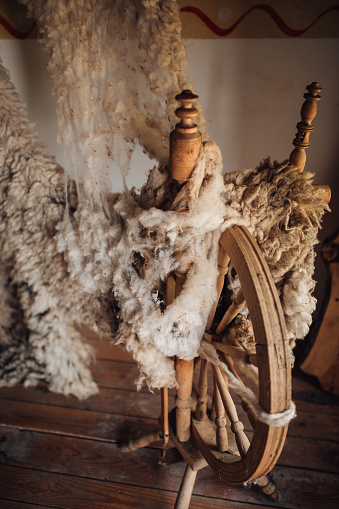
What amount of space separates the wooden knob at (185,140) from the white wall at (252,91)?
0.58m

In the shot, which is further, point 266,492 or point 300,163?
point 266,492

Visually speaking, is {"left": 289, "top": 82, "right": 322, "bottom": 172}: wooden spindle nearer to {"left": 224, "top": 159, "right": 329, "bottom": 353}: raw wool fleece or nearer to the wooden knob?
{"left": 224, "top": 159, "right": 329, "bottom": 353}: raw wool fleece

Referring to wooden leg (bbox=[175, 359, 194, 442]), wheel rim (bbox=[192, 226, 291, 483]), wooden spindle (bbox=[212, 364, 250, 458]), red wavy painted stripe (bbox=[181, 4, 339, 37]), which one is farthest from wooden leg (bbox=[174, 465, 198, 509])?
red wavy painted stripe (bbox=[181, 4, 339, 37])

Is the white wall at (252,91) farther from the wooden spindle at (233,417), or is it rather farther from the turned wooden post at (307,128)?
the wooden spindle at (233,417)

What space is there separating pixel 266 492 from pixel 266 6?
1.36 metres

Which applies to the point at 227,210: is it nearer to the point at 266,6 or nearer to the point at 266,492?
the point at 266,6

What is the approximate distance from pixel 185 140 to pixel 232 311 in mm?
344

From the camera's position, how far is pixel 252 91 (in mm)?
1118

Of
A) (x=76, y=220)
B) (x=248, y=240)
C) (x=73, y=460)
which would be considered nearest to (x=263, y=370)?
(x=248, y=240)

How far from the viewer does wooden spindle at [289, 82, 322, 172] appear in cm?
69

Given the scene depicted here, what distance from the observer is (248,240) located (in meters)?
0.65

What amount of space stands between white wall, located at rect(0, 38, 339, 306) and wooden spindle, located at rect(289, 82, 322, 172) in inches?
15.6

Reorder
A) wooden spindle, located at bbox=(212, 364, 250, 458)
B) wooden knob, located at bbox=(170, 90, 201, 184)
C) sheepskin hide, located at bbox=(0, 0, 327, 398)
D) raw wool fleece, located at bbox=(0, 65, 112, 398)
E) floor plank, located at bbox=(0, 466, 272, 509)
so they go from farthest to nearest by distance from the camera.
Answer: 1. floor plank, located at bbox=(0, 466, 272, 509)
2. raw wool fleece, located at bbox=(0, 65, 112, 398)
3. wooden spindle, located at bbox=(212, 364, 250, 458)
4. sheepskin hide, located at bbox=(0, 0, 327, 398)
5. wooden knob, located at bbox=(170, 90, 201, 184)

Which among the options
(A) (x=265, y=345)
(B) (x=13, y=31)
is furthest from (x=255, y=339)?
(B) (x=13, y=31)
